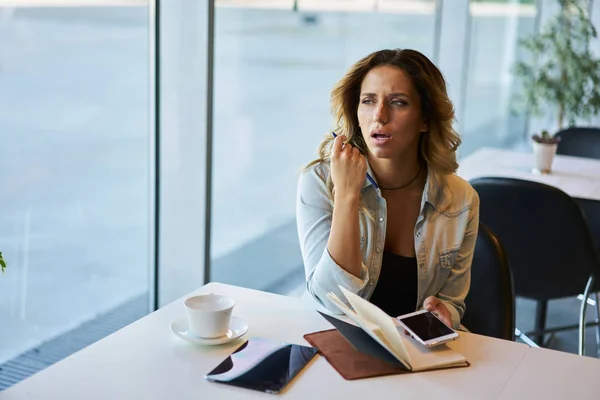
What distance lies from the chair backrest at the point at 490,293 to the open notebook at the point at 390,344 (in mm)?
505

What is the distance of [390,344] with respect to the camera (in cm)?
Answer: 150

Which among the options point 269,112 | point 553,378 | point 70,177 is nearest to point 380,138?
point 553,378

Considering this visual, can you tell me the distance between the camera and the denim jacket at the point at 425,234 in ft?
6.30

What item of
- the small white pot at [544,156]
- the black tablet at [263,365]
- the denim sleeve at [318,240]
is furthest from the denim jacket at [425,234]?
the small white pot at [544,156]

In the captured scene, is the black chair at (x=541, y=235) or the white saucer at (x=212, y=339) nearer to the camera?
the white saucer at (x=212, y=339)

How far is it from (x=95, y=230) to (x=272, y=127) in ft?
5.43

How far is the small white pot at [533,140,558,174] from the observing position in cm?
341

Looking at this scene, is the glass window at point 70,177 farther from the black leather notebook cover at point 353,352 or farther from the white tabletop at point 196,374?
the black leather notebook cover at point 353,352

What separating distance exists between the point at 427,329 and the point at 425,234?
398 millimetres

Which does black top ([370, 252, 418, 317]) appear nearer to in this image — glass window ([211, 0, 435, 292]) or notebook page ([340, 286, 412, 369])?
notebook page ([340, 286, 412, 369])

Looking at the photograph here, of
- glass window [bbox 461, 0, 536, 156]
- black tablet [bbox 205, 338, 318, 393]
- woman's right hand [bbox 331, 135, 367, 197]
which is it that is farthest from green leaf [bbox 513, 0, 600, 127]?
black tablet [bbox 205, 338, 318, 393]

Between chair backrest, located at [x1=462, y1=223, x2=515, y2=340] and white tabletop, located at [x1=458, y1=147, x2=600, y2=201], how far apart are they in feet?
3.60

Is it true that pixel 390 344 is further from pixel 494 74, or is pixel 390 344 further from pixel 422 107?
pixel 494 74

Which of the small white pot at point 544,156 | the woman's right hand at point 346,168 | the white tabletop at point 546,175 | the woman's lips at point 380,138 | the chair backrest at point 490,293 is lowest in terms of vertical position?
the chair backrest at point 490,293
